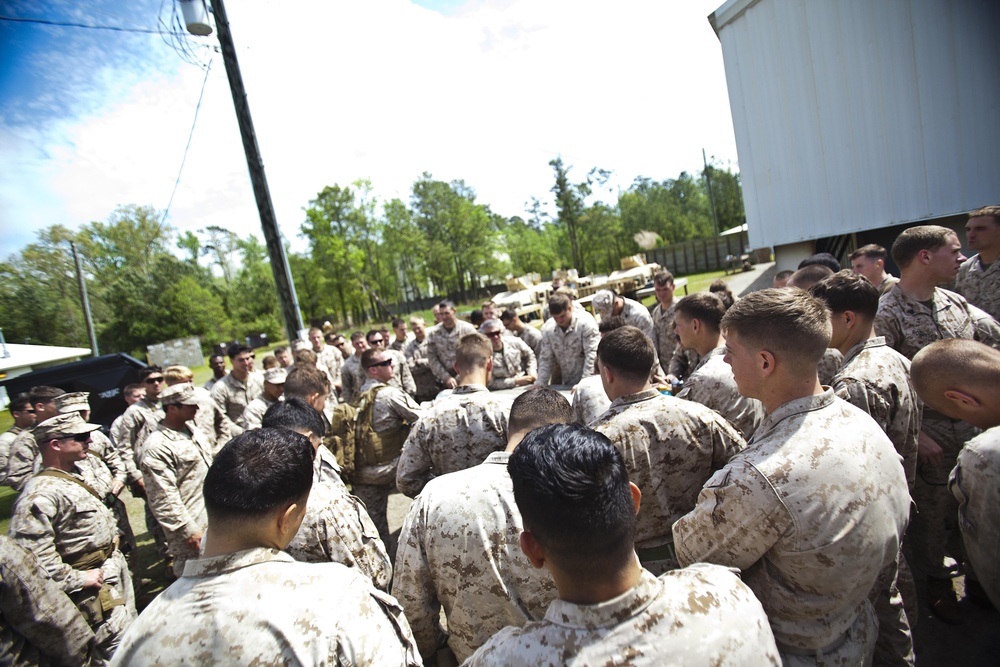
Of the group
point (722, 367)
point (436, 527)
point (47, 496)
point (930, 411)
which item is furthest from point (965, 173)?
point (47, 496)

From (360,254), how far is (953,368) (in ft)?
150

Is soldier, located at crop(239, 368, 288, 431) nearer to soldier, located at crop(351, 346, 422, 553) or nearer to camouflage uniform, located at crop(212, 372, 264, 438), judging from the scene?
soldier, located at crop(351, 346, 422, 553)

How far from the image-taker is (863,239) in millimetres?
10078

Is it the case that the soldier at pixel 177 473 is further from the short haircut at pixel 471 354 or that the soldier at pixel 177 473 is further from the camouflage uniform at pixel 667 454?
the camouflage uniform at pixel 667 454

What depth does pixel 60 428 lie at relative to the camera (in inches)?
144

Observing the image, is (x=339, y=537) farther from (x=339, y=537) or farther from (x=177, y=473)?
(x=177, y=473)

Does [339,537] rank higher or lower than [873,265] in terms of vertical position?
lower

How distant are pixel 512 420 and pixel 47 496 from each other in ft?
11.0

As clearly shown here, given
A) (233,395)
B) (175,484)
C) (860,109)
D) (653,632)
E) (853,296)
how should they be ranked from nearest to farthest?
1. (653,632)
2. (853,296)
3. (175,484)
4. (233,395)
5. (860,109)

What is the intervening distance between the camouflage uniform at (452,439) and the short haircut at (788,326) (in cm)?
183

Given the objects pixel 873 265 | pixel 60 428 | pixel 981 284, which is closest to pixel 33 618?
pixel 60 428

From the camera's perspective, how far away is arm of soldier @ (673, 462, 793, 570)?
1656mm

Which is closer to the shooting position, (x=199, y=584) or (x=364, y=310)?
(x=199, y=584)

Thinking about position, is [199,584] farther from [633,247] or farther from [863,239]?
[633,247]
